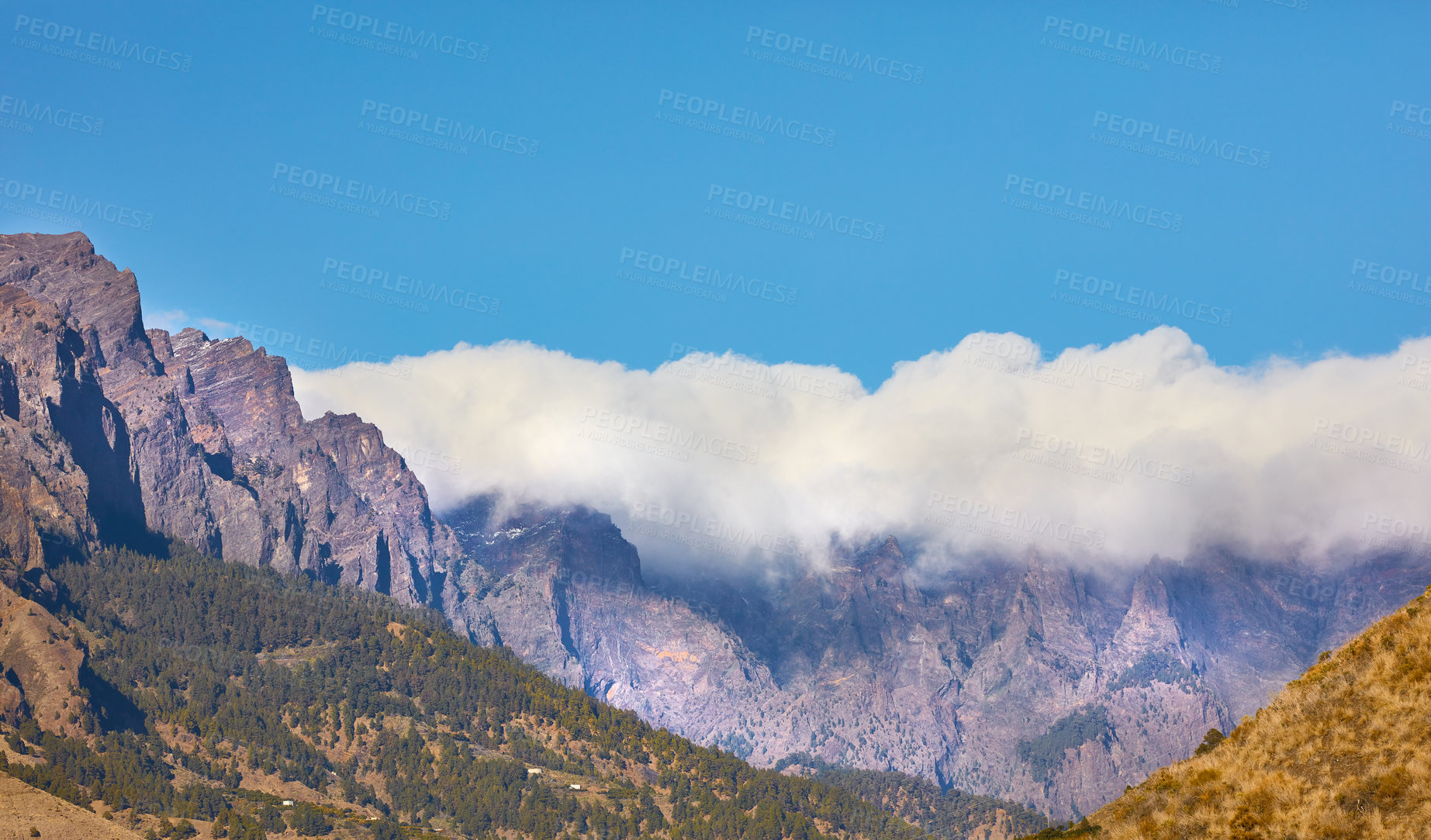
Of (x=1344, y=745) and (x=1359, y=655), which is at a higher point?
(x=1359, y=655)

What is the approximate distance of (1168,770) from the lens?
7369 cm

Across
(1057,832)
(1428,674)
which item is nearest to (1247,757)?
(1428,674)

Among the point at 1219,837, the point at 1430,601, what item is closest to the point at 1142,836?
the point at 1219,837

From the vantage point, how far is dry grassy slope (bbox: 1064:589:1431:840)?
58.7 meters

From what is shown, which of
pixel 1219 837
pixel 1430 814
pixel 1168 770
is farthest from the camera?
pixel 1168 770

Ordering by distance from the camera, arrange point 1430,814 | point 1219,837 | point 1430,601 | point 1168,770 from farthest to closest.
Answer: point 1168,770 < point 1430,601 < point 1219,837 < point 1430,814

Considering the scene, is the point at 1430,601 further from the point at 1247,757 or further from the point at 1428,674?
the point at 1247,757

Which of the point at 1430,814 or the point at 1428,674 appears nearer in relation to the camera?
the point at 1430,814

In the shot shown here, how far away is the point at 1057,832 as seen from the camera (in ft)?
257

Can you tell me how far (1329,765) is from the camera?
6206 cm

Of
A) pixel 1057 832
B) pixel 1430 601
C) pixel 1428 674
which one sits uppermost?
pixel 1430 601

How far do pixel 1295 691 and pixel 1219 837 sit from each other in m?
12.0

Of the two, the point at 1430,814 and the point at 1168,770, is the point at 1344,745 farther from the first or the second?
the point at 1168,770

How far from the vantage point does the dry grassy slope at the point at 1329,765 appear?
192 feet
